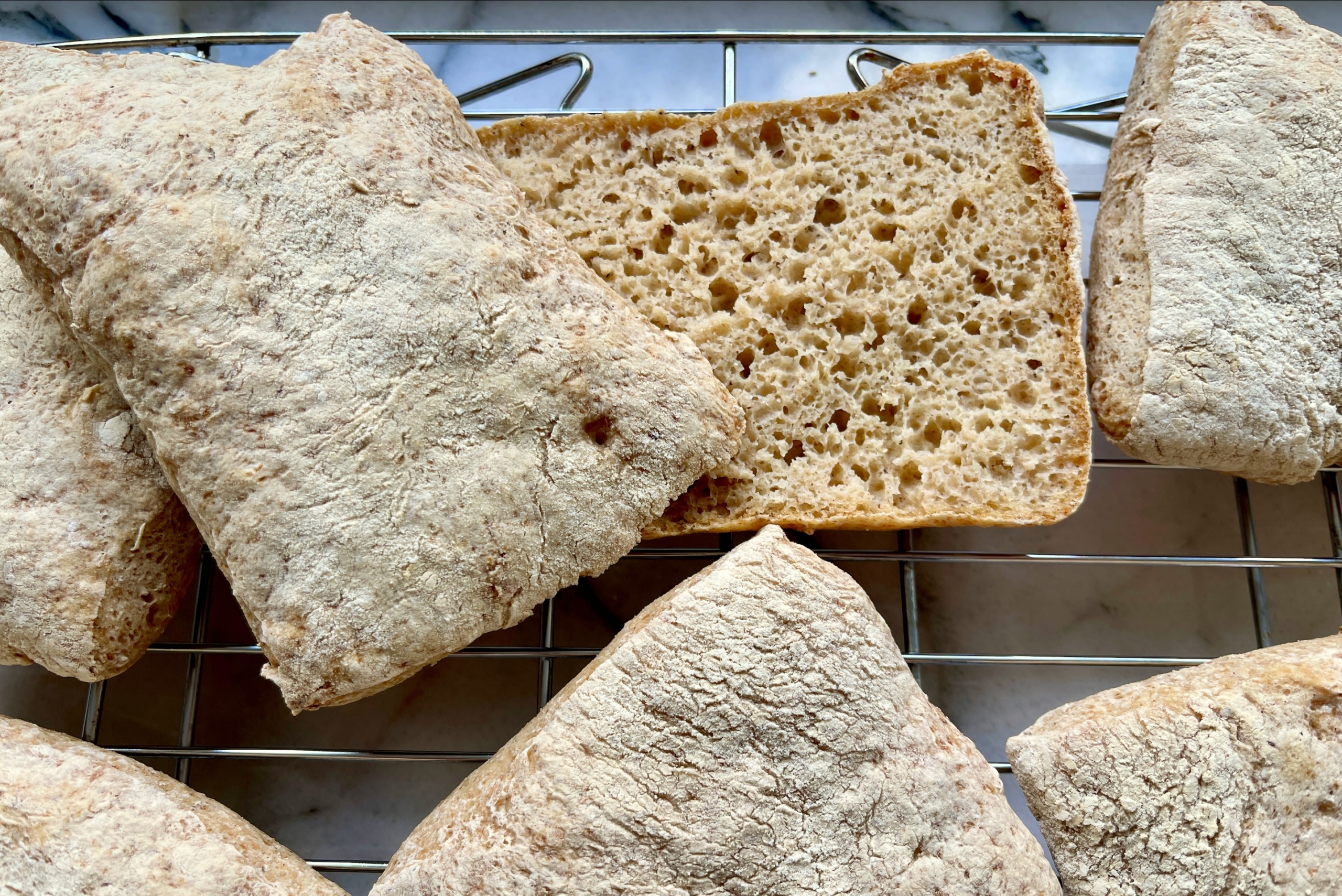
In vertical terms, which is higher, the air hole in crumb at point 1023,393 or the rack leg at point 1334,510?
the air hole in crumb at point 1023,393

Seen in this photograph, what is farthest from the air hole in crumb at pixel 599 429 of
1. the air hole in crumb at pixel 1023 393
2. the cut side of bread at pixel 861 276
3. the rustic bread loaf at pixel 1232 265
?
the rustic bread loaf at pixel 1232 265

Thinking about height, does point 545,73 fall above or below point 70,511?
above

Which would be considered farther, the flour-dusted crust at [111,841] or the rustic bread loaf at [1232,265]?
the rustic bread loaf at [1232,265]

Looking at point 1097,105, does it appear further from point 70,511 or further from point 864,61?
point 70,511

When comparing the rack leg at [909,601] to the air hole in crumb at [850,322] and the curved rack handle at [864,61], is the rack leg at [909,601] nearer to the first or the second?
the air hole in crumb at [850,322]

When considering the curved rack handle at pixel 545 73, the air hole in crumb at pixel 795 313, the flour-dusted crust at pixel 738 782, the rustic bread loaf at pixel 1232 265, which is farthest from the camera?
the curved rack handle at pixel 545 73

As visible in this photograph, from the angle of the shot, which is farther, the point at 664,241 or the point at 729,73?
the point at 729,73

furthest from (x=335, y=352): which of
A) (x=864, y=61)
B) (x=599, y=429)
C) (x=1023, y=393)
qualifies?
(x=864, y=61)
